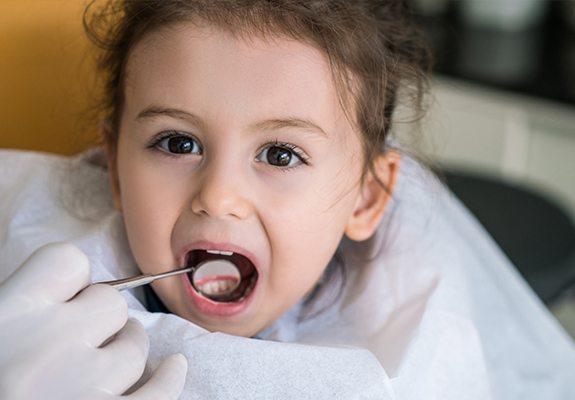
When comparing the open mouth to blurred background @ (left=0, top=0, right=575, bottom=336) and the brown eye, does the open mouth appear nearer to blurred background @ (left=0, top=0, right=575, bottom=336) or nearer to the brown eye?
the brown eye

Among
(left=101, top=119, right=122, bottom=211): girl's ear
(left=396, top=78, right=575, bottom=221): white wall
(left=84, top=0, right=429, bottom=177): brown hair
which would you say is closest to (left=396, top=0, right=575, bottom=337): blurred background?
(left=396, top=78, right=575, bottom=221): white wall

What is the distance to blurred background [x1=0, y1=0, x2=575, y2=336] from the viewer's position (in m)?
1.12

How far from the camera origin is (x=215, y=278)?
0.94m

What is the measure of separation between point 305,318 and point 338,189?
0.19 meters

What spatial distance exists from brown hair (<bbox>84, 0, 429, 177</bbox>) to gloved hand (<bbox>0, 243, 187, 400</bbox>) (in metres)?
0.28

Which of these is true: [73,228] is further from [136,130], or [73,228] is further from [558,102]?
[558,102]

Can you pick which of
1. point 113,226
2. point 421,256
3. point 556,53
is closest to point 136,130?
point 113,226

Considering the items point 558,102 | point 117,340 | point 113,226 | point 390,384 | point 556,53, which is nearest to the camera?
point 117,340

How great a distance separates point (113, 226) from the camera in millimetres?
1014

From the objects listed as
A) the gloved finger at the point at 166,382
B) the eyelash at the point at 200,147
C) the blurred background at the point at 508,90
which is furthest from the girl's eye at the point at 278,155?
the blurred background at the point at 508,90

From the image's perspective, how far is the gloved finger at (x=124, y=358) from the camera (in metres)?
0.73

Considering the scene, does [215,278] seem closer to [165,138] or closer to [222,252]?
[222,252]

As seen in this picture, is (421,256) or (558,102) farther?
(558,102)

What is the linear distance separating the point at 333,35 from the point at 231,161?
16 centimetres
